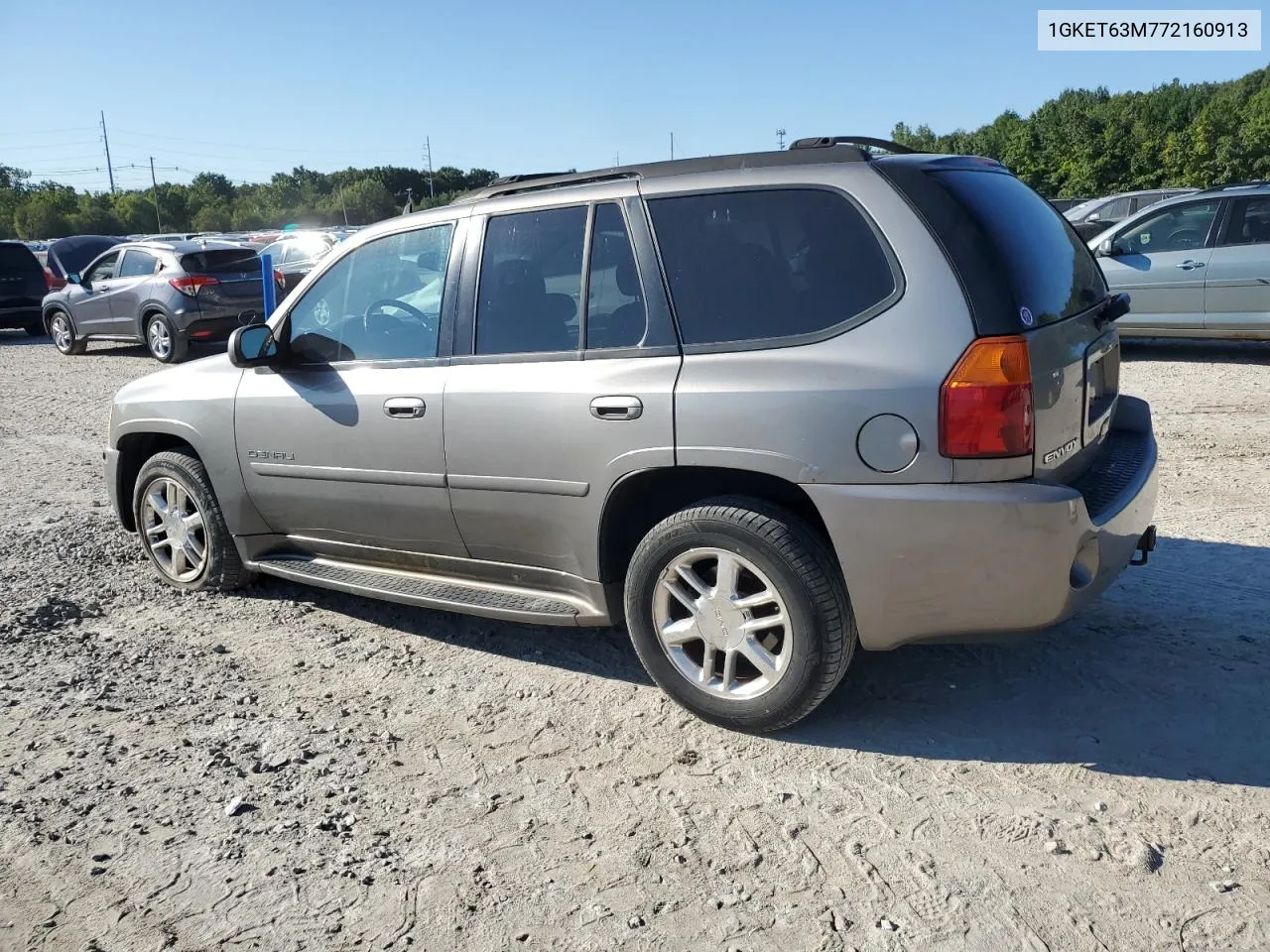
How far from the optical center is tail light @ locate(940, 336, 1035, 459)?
10.3 feet

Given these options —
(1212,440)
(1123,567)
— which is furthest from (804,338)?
(1212,440)

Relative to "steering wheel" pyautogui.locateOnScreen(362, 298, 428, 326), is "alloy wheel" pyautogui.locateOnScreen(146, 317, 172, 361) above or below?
below

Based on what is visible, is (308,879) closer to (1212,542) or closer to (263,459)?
(263,459)

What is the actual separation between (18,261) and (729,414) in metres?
19.5

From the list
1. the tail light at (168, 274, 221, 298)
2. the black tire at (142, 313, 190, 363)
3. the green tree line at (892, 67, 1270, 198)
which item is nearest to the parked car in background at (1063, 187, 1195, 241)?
the tail light at (168, 274, 221, 298)

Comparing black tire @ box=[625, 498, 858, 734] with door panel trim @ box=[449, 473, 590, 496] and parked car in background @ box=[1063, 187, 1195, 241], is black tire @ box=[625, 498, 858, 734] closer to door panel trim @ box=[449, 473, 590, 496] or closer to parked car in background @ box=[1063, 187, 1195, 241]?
door panel trim @ box=[449, 473, 590, 496]

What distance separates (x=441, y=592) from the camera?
4316 millimetres

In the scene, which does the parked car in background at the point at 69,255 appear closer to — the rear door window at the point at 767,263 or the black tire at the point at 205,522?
the black tire at the point at 205,522

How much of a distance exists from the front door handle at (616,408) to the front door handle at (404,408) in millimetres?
Result: 824

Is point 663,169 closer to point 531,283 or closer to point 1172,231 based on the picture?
point 531,283

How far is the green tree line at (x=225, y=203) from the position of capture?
67312 millimetres

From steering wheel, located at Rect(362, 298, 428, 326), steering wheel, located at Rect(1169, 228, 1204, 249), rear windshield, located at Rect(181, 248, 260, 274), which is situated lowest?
steering wheel, located at Rect(362, 298, 428, 326)

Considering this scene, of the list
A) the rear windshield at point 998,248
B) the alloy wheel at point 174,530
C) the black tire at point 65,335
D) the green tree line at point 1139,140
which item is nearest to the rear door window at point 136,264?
the black tire at point 65,335

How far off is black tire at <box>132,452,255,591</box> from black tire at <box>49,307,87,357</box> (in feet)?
42.6
